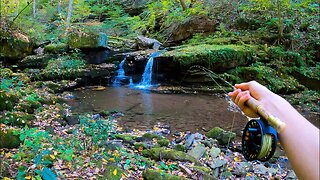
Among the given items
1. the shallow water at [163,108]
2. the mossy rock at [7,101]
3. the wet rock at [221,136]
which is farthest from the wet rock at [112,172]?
the mossy rock at [7,101]

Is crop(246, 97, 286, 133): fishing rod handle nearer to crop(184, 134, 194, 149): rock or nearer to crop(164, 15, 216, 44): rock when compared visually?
crop(184, 134, 194, 149): rock

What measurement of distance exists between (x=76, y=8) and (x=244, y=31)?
14338mm

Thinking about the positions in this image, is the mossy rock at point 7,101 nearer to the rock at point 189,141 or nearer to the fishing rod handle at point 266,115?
the rock at point 189,141

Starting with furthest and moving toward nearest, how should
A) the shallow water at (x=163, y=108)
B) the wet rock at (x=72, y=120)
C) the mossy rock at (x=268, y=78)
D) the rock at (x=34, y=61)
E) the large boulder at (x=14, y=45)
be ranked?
the rock at (x=34, y=61) → the large boulder at (x=14, y=45) → the mossy rock at (x=268, y=78) → the shallow water at (x=163, y=108) → the wet rock at (x=72, y=120)

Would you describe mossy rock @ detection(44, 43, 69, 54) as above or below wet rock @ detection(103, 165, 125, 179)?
above

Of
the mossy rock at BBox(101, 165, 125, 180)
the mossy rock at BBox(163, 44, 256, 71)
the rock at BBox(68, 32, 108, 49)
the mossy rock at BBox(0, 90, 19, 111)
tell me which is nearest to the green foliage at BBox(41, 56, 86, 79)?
the rock at BBox(68, 32, 108, 49)

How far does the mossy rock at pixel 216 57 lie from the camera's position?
1311 centimetres

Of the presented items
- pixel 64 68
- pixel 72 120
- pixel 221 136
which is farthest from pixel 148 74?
pixel 221 136

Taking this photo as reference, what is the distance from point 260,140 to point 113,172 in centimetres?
313

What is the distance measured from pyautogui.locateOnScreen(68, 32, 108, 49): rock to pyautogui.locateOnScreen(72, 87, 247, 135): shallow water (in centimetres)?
439

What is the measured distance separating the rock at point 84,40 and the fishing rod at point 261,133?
15.6 m

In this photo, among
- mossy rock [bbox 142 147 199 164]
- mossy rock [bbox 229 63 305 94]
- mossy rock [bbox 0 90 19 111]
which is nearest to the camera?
mossy rock [bbox 142 147 199 164]

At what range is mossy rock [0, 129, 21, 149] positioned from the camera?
4.62 meters

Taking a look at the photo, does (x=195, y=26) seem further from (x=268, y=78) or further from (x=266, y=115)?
(x=266, y=115)
